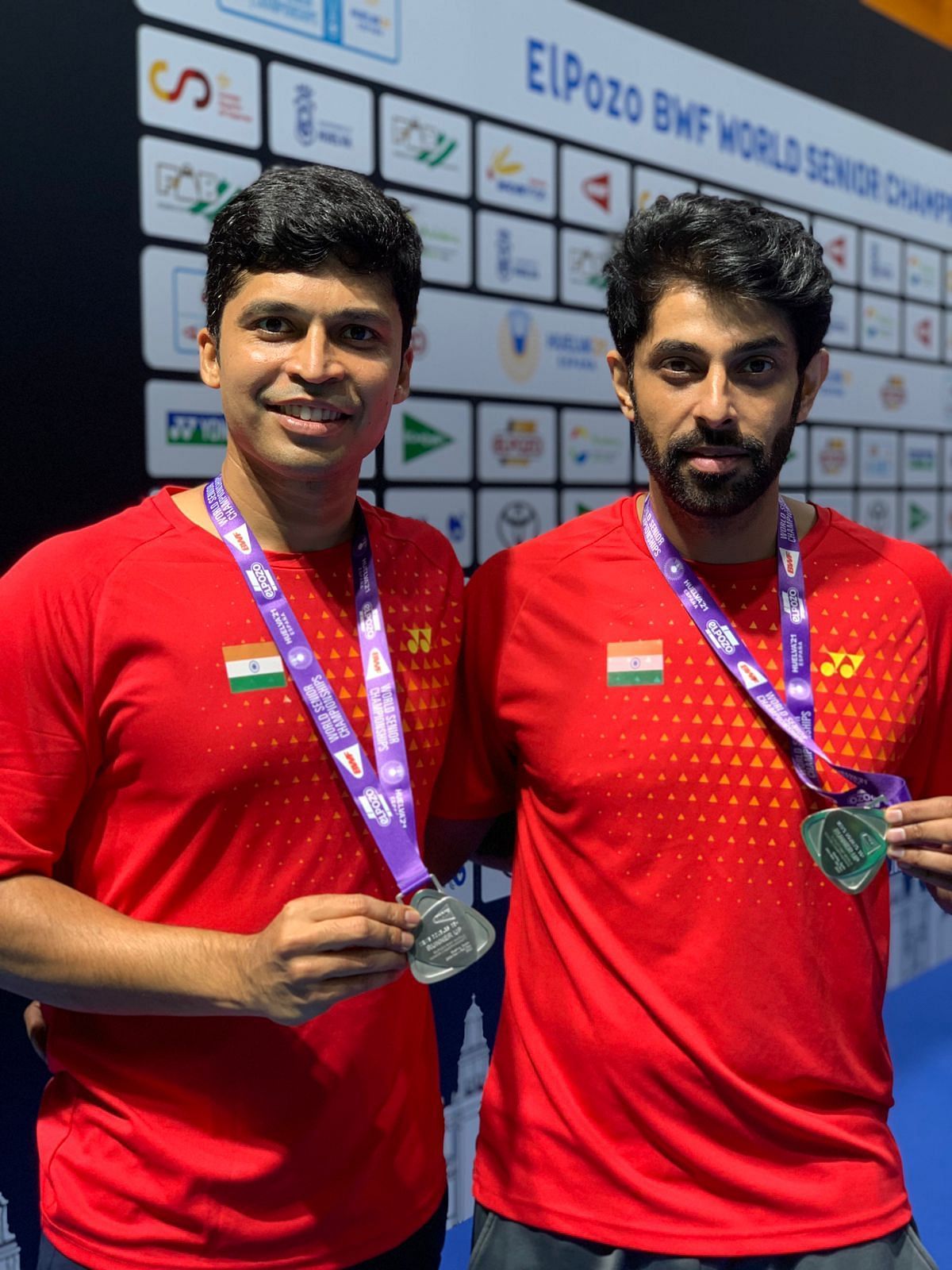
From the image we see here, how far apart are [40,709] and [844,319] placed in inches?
137

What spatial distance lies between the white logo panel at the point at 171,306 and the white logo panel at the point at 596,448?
1185mm

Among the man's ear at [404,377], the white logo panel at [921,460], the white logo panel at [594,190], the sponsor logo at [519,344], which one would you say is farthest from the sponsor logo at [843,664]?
the white logo panel at [921,460]

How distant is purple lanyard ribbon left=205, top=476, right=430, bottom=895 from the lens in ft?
4.76

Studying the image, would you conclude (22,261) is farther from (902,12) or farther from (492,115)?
(902,12)

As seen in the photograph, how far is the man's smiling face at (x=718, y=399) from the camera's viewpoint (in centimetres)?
155

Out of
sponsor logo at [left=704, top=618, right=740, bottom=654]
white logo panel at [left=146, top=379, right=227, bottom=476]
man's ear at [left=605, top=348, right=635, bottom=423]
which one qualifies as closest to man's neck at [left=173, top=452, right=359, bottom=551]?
man's ear at [left=605, top=348, right=635, bottom=423]

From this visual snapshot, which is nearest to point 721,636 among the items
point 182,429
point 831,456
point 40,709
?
point 40,709

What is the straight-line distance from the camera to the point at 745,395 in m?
1.56

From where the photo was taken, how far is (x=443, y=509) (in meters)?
2.94

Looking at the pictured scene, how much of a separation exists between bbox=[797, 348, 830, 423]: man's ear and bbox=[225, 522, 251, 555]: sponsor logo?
29.3 inches

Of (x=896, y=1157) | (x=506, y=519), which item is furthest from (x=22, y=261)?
(x=896, y=1157)

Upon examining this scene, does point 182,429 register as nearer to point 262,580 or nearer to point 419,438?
point 419,438

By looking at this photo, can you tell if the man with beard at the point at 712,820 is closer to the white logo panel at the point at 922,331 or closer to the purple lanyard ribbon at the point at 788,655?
the purple lanyard ribbon at the point at 788,655

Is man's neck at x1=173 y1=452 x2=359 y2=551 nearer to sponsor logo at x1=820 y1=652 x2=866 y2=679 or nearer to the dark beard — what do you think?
the dark beard
